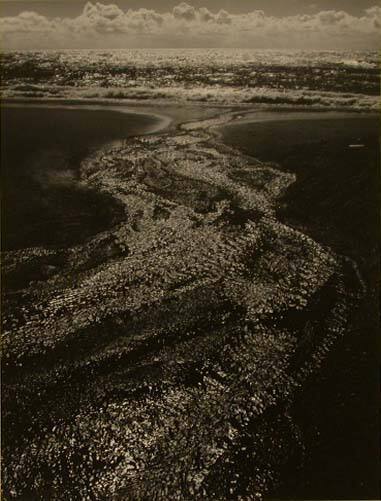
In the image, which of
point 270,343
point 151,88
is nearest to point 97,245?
point 270,343

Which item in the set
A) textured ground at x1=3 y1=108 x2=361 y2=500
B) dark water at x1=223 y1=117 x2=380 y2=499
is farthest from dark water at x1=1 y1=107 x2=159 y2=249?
dark water at x1=223 y1=117 x2=380 y2=499

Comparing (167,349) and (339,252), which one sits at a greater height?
(339,252)

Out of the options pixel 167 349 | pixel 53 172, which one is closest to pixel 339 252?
pixel 167 349

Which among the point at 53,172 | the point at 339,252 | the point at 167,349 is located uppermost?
the point at 53,172

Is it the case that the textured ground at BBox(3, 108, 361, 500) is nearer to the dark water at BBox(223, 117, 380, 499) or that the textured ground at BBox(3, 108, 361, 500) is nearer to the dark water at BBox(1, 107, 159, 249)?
the dark water at BBox(223, 117, 380, 499)

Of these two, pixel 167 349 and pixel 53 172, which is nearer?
pixel 167 349

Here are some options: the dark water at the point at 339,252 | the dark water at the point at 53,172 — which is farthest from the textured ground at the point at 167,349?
the dark water at the point at 53,172

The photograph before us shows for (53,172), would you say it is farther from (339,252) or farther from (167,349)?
(339,252)
